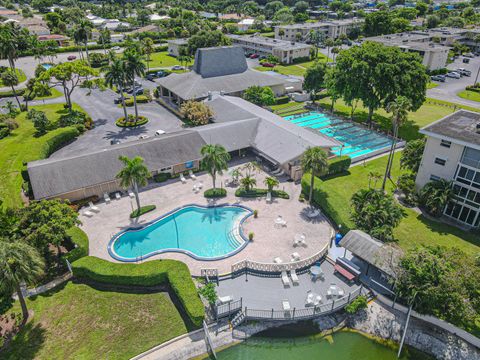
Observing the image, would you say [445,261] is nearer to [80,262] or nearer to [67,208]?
[80,262]

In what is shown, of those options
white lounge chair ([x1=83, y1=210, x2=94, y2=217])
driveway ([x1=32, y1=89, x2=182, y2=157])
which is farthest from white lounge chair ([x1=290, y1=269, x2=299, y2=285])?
driveway ([x1=32, y1=89, x2=182, y2=157])

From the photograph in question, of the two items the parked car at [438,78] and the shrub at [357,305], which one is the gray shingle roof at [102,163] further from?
the parked car at [438,78]

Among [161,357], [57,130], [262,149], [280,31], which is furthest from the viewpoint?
[280,31]

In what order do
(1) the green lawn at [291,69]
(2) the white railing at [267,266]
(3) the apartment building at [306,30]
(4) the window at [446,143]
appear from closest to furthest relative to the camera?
1. (2) the white railing at [267,266]
2. (4) the window at [446,143]
3. (1) the green lawn at [291,69]
4. (3) the apartment building at [306,30]

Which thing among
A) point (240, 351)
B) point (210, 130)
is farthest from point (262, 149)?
point (240, 351)

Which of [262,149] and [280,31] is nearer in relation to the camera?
[262,149]

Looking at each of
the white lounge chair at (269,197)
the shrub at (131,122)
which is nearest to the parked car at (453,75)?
the white lounge chair at (269,197)

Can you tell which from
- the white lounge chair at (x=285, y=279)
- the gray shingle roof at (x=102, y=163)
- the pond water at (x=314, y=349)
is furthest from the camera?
the gray shingle roof at (x=102, y=163)

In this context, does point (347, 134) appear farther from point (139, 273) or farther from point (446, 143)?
point (139, 273)
